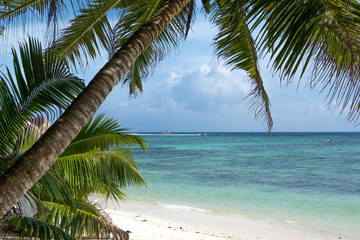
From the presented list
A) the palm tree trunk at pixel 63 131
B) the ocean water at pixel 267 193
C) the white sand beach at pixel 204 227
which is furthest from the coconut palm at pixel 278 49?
the ocean water at pixel 267 193

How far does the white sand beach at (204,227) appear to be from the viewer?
8.80 meters

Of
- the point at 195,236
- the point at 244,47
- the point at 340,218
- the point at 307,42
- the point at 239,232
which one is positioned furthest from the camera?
the point at 340,218

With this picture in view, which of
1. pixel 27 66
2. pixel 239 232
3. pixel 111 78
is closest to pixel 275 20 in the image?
pixel 111 78

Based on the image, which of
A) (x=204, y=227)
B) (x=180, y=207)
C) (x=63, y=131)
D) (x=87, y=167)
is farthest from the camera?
(x=180, y=207)

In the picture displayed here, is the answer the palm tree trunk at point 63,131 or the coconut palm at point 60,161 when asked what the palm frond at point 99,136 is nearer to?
the coconut palm at point 60,161

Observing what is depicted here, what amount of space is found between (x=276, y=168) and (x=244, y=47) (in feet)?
74.3

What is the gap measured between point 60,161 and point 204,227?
6818mm

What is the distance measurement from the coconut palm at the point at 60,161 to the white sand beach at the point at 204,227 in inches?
150

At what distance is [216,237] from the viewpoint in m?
8.77

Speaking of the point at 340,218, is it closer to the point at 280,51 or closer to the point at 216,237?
the point at 216,237

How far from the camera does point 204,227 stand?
10016mm

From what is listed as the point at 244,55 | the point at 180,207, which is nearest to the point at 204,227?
the point at 180,207

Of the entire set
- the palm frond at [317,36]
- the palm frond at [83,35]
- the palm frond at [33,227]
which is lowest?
the palm frond at [33,227]

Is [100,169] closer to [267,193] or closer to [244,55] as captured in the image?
[244,55]
